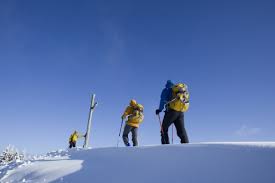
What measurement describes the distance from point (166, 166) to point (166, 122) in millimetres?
3460

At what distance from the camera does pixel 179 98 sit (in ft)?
26.2

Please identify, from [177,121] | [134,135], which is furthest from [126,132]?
[177,121]

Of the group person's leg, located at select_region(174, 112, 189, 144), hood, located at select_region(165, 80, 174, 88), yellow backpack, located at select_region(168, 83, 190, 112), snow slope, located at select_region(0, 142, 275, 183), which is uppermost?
hood, located at select_region(165, 80, 174, 88)

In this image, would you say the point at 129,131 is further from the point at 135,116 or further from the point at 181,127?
the point at 181,127

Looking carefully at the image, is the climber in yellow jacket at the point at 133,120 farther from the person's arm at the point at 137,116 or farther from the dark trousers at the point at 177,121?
the dark trousers at the point at 177,121

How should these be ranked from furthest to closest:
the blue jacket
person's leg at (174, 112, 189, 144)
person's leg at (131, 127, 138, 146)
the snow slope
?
person's leg at (131, 127, 138, 146) → the blue jacket → person's leg at (174, 112, 189, 144) → the snow slope

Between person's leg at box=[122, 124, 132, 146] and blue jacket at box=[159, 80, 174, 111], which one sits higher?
blue jacket at box=[159, 80, 174, 111]

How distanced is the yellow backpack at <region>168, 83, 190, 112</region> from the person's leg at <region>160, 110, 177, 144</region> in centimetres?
18

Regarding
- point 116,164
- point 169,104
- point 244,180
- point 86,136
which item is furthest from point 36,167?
point 86,136

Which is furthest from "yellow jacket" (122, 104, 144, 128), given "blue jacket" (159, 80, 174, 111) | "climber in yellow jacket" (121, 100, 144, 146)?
"blue jacket" (159, 80, 174, 111)

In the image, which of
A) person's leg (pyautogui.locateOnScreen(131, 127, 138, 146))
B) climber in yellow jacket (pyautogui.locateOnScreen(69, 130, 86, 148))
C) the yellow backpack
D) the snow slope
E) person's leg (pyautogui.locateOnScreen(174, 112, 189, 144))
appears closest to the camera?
the snow slope

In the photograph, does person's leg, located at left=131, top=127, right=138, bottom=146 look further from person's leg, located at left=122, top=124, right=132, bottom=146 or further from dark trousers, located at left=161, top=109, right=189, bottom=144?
dark trousers, located at left=161, top=109, right=189, bottom=144

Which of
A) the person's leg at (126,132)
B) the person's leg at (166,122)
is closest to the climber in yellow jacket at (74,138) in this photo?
the person's leg at (126,132)

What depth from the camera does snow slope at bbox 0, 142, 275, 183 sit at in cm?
388
